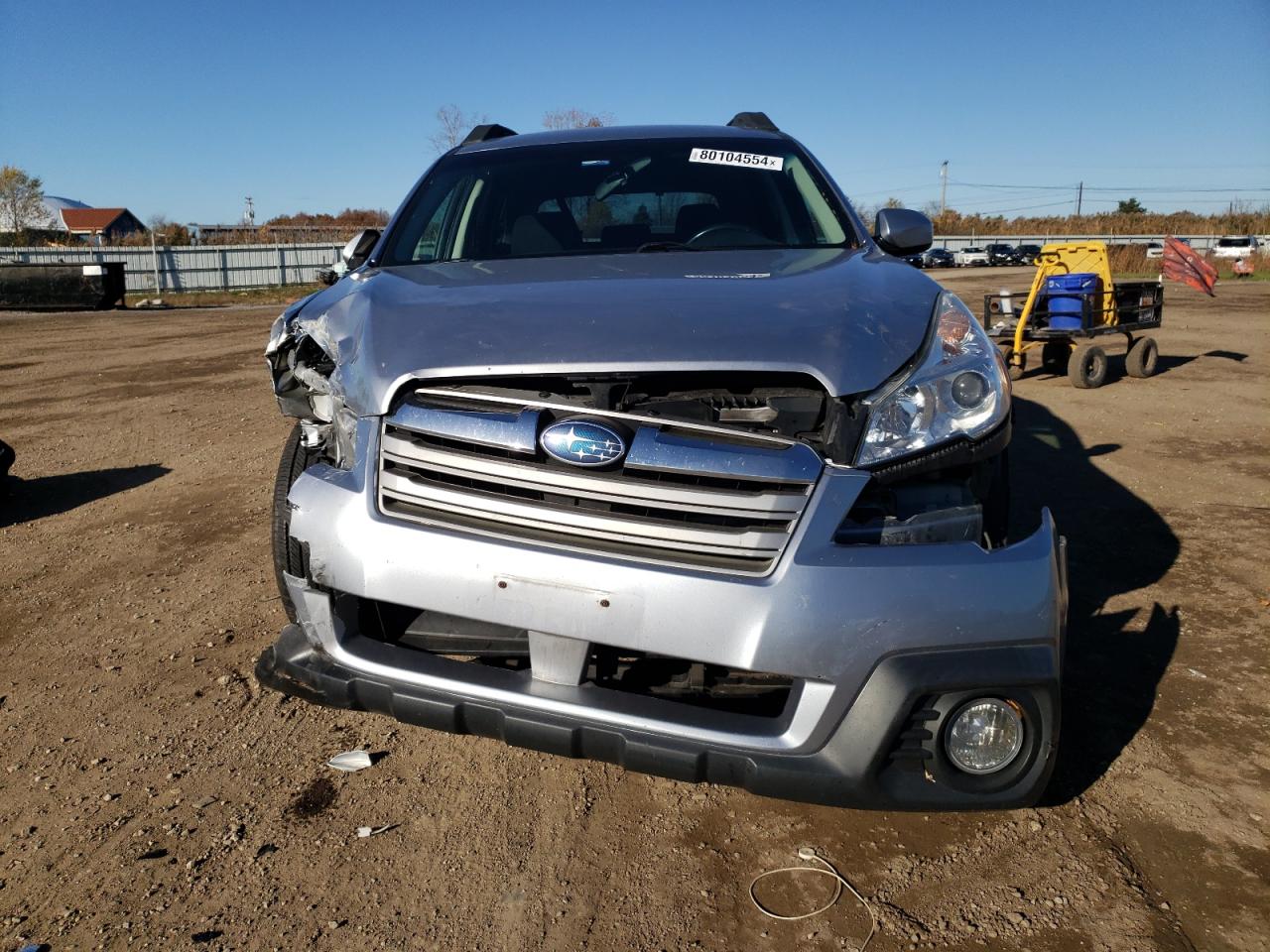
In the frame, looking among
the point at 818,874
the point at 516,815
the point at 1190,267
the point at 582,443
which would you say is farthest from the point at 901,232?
the point at 1190,267

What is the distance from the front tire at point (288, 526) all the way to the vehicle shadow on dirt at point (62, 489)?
292cm

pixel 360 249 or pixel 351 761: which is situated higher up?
pixel 360 249

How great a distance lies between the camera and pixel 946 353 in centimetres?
228

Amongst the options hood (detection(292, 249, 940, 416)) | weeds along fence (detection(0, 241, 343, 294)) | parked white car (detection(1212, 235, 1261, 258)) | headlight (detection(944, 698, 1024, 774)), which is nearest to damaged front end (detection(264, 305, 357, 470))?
hood (detection(292, 249, 940, 416))

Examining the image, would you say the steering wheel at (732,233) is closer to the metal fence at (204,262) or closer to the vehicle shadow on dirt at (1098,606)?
the vehicle shadow on dirt at (1098,606)

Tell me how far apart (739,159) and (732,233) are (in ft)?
1.62

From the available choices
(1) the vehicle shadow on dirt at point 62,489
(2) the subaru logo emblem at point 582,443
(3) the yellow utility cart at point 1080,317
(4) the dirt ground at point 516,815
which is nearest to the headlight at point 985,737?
(4) the dirt ground at point 516,815

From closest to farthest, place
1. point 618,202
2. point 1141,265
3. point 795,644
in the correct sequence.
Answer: point 795,644
point 618,202
point 1141,265

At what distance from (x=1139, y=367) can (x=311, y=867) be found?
32.6 feet

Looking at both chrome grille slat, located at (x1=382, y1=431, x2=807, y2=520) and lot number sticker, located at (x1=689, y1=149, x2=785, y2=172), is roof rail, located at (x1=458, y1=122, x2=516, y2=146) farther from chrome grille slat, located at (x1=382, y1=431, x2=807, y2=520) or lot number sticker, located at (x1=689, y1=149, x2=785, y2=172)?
chrome grille slat, located at (x1=382, y1=431, x2=807, y2=520)

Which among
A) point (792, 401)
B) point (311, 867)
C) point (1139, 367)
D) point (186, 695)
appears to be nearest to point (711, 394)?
point (792, 401)

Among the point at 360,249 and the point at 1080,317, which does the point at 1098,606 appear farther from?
the point at 1080,317

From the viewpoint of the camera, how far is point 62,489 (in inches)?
215

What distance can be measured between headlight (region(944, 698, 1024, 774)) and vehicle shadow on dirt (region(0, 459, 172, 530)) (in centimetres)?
472
